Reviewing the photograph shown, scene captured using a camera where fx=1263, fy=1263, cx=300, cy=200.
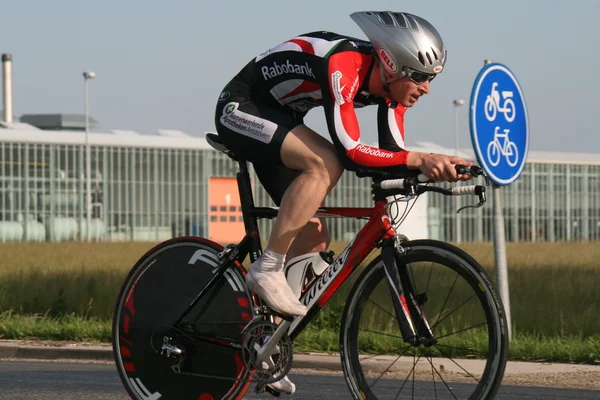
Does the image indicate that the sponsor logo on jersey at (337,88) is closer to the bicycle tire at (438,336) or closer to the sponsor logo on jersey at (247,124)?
the sponsor logo on jersey at (247,124)

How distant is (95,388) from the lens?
23.5 feet

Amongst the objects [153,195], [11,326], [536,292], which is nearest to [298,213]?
[11,326]

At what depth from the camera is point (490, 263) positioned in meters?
23.8

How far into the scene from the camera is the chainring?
5.27 meters

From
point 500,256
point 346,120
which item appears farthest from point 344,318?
point 500,256

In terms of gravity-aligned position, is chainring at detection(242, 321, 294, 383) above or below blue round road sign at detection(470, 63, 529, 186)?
below

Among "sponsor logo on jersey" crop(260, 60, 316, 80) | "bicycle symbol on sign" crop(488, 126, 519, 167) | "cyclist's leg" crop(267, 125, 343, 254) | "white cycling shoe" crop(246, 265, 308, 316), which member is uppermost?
"sponsor logo on jersey" crop(260, 60, 316, 80)

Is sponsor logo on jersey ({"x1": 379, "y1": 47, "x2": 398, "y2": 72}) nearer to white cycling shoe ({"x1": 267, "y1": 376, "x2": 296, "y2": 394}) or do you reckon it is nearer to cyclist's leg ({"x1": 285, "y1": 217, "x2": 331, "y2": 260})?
cyclist's leg ({"x1": 285, "y1": 217, "x2": 331, "y2": 260})

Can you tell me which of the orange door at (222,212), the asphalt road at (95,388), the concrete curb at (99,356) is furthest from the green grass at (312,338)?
the orange door at (222,212)

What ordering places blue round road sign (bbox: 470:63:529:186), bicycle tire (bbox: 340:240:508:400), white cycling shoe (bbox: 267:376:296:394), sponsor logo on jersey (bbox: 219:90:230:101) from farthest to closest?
blue round road sign (bbox: 470:63:529:186)
sponsor logo on jersey (bbox: 219:90:230:101)
white cycling shoe (bbox: 267:376:296:394)
bicycle tire (bbox: 340:240:508:400)

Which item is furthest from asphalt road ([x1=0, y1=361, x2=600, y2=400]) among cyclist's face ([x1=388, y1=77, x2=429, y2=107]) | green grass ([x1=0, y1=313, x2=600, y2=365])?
cyclist's face ([x1=388, y1=77, x2=429, y2=107])

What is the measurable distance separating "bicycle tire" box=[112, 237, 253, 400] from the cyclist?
25 cm

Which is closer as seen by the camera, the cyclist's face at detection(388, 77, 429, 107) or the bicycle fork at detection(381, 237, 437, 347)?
the bicycle fork at detection(381, 237, 437, 347)

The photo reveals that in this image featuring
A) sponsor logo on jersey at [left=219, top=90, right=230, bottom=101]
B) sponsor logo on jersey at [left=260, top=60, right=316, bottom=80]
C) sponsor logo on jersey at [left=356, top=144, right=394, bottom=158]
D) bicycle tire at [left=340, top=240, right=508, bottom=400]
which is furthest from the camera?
sponsor logo on jersey at [left=219, top=90, right=230, bottom=101]
